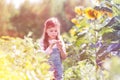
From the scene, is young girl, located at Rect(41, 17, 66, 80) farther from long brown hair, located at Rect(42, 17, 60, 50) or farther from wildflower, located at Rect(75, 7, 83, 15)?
wildflower, located at Rect(75, 7, 83, 15)

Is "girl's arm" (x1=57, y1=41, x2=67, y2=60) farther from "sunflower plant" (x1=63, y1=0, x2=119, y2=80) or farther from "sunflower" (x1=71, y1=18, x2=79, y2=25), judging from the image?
"sunflower" (x1=71, y1=18, x2=79, y2=25)

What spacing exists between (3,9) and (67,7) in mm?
337

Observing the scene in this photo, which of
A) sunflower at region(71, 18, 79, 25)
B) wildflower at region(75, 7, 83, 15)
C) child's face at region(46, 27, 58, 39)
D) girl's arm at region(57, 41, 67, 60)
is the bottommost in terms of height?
girl's arm at region(57, 41, 67, 60)

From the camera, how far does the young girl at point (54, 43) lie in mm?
1548

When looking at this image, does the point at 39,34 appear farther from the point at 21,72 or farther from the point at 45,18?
the point at 21,72

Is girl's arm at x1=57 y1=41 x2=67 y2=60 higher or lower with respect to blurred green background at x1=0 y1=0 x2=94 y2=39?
lower

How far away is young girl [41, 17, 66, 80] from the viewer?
155cm

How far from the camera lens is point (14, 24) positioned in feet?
5.18

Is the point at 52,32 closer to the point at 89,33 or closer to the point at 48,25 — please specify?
the point at 48,25

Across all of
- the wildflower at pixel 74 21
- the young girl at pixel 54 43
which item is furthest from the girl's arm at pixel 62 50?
the wildflower at pixel 74 21

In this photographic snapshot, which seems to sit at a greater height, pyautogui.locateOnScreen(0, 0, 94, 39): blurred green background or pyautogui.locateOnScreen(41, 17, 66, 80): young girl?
pyautogui.locateOnScreen(0, 0, 94, 39): blurred green background

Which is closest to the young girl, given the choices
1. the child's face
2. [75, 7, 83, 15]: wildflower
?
the child's face

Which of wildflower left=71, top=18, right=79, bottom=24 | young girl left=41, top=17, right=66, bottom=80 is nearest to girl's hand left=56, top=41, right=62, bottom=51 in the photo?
young girl left=41, top=17, right=66, bottom=80

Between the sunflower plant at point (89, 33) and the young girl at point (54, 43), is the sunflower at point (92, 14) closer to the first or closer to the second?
the sunflower plant at point (89, 33)
